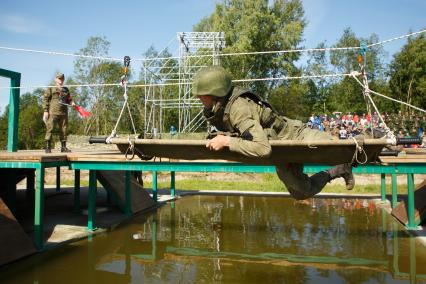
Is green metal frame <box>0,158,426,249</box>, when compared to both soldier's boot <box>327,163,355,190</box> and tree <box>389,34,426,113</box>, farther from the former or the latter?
tree <box>389,34,426,113</box>

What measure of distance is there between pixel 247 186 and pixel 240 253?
11.2 m

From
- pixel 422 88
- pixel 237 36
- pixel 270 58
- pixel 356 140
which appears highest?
pixel 237 36

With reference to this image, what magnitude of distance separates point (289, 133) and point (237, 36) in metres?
27.4

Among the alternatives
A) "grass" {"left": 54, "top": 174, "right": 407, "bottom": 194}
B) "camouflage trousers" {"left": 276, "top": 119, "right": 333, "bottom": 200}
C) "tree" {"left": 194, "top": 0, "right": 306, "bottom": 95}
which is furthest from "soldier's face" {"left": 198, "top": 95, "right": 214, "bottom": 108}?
"tree" {"left": 194, "top": 0, "right": 306, "bottom": 95}

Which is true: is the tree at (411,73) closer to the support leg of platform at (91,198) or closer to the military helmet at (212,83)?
the support leg of platform at (91,198)

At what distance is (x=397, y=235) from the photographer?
806 centimetres

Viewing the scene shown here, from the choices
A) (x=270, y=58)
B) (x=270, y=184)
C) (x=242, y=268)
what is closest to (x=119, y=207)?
(x=242, y=268)

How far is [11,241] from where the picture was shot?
634 cm

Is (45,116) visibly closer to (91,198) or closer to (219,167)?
(91,198)

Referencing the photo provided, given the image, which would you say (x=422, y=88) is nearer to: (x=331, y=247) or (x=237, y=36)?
(x=237, y=36)

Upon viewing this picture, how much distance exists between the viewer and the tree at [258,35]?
93.5ft

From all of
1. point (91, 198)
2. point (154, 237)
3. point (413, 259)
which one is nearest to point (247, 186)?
point (154, 237)

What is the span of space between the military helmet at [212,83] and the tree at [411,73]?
3244cm

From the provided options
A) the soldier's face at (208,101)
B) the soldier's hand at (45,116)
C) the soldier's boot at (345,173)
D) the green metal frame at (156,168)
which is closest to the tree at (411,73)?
the green metal frame at (156,168)
